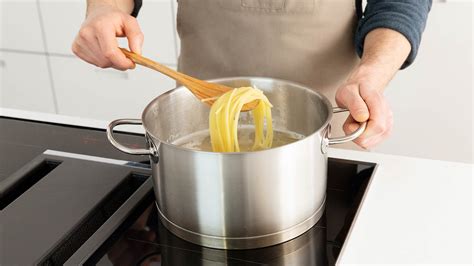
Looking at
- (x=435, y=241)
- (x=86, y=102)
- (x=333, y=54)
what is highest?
(x=333, y=54)

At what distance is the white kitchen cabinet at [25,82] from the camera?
93.0 inches

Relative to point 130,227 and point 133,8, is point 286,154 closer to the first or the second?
point 130,227

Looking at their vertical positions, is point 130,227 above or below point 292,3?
below

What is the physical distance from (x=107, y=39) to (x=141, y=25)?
1.19 meters

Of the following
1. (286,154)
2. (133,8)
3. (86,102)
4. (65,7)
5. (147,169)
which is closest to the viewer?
(286,154)

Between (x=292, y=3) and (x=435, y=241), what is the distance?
53cm

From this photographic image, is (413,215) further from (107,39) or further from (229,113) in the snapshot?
(107,39)

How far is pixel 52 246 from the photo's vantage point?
71 centimetres

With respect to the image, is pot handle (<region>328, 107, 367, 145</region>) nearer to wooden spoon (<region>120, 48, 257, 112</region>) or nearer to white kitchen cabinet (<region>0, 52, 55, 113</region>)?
wooden spoon (<region>120, 48, 257, 112</region>)

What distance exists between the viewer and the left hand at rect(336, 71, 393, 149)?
747mm

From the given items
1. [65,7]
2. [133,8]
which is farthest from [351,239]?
[65,7]

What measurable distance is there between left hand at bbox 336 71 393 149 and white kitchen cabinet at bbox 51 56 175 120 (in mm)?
1370

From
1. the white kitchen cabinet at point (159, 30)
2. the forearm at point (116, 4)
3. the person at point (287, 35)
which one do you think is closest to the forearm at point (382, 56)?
the person at point (287, 35)

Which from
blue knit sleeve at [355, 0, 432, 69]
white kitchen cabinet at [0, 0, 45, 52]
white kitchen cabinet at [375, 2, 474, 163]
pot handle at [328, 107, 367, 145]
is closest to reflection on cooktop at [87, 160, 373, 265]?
pot handle at [328, 107, 367, 145]
